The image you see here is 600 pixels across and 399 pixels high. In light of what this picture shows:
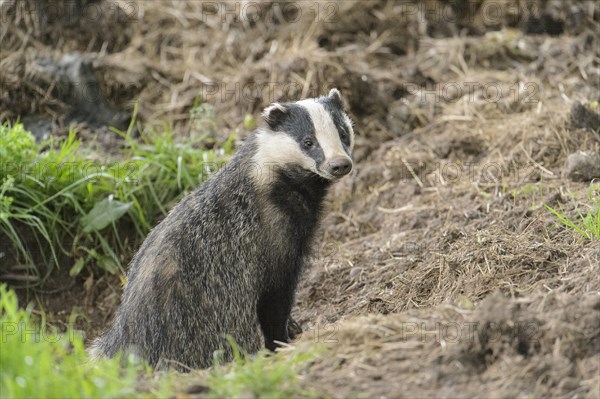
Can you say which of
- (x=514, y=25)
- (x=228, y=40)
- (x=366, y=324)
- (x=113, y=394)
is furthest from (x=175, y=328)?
(x=514, y=25)

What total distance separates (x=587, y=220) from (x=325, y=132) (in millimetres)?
1602

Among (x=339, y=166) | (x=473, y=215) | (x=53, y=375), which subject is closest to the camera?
(x=53, y=375)

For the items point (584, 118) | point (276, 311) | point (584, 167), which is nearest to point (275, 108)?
point (276, 311)

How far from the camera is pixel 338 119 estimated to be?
5586 millimetres

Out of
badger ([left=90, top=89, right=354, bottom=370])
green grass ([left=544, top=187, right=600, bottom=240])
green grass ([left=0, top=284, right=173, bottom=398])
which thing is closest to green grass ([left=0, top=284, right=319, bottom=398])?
green grass ([left=0, top=284, right=173, bottom=398])

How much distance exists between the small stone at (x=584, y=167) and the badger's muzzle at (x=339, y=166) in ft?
7.03

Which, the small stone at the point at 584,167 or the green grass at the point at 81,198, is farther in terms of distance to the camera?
the green grass at the point at 81,198

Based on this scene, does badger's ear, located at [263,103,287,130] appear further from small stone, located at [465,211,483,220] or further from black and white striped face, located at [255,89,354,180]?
small stone, located at [465,211,483,220]

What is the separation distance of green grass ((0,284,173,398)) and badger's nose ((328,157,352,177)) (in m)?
1.71

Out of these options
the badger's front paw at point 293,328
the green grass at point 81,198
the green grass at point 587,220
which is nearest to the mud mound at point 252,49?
the green grass at point 81,198

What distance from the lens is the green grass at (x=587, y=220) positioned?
529 cm

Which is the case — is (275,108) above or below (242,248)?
above

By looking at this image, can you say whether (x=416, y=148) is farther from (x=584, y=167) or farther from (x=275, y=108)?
(x=275, y=108)

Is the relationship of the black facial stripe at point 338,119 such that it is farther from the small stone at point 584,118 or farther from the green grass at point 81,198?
the small stone at point 584,118
